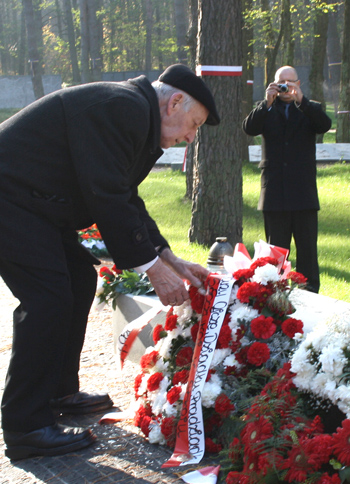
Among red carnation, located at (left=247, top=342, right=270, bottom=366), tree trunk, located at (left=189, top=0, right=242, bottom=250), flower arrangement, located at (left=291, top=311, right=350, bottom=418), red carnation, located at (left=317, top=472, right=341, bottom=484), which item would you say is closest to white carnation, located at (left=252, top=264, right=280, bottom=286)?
red carnation, located at (left=247, top=342, right=270, bottom=366)

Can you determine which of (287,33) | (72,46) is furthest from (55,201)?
(72,46)

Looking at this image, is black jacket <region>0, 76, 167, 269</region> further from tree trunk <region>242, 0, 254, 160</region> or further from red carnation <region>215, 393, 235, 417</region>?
tree trunk <region>242, 0, 254, 160</region>

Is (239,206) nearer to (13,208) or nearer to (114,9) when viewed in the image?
(13,208)

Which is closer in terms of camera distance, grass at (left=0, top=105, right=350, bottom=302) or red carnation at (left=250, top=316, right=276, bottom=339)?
red carnation at (left=250, top=316, right=276, bottom=339)

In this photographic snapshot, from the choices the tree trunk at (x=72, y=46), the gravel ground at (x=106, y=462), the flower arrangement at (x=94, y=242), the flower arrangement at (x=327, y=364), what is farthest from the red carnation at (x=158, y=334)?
the tree trunk at (x=72, y=46)

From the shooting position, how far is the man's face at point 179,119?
2879 millimetres

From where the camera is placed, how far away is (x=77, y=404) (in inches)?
133

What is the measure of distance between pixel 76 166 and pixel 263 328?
111 centimetres

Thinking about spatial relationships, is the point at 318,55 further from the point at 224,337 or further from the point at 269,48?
the point at 224,337

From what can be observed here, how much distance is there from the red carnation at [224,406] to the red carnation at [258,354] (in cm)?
21

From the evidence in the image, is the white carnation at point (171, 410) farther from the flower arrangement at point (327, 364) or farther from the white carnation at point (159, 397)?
the flower arrangement at point (327, 364)

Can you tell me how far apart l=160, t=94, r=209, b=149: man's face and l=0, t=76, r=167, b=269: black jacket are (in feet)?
0.27

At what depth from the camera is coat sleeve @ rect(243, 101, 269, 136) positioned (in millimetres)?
5348

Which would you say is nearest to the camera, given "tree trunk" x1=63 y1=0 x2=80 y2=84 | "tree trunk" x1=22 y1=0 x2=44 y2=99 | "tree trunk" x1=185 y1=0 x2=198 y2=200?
"tree trunk" x1=185 y1=0 x2=198 y2=200
